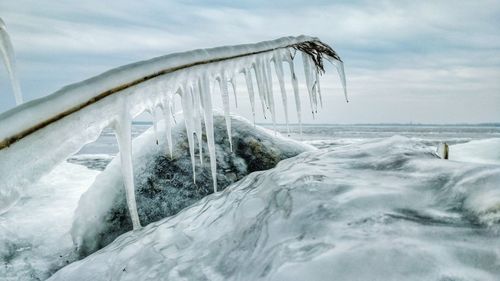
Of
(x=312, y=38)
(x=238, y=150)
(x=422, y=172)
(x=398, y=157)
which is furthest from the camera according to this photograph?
(x=238, y=150)

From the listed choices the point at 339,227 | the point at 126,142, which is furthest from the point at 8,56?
the point at 339,227

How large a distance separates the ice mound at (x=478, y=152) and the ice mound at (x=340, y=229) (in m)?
0.59

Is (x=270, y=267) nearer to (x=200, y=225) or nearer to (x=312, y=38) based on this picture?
(x=200, y=225)

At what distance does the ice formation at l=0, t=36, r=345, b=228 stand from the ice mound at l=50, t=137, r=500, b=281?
355 millimetres

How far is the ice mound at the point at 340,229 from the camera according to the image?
1.33 m

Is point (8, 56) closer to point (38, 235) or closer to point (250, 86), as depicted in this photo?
point (250, 86)

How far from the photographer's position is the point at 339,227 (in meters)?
1.57

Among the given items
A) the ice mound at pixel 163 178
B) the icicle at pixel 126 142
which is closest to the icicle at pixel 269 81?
the icicle at pixel 126 142

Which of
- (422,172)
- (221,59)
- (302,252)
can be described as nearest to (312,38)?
(221,59)

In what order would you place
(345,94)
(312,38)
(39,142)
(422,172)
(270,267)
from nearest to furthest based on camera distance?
(39,142)
(270,267)
(422,172)
(312,38)
(345,94)

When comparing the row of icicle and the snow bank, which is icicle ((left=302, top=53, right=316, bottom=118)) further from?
the snow bank

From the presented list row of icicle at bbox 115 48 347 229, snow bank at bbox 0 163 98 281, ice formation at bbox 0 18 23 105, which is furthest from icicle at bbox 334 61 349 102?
snow bank at bbox 0 163 98 281

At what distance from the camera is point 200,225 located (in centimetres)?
217

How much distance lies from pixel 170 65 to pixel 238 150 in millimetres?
2568
